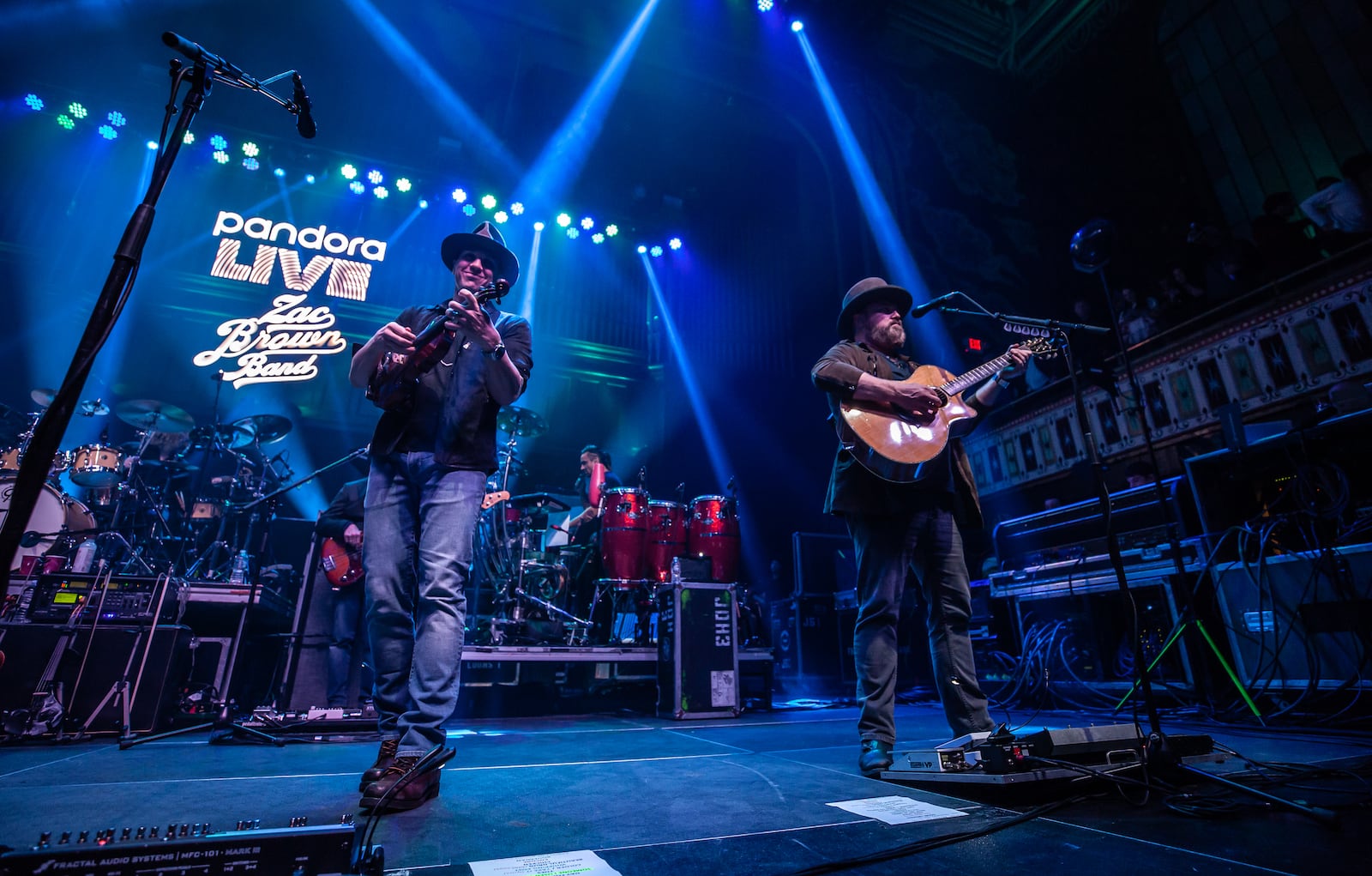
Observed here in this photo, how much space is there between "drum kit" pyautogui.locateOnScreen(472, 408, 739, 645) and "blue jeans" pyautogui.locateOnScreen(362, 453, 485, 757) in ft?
11.8

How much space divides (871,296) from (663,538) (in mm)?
3713

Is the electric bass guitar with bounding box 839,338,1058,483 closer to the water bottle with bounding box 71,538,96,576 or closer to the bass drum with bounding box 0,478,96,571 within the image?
the water bottle with bounding box 71,538,96,576

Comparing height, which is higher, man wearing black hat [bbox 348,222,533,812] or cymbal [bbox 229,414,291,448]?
cymbal [bbox 229,414,291,448]

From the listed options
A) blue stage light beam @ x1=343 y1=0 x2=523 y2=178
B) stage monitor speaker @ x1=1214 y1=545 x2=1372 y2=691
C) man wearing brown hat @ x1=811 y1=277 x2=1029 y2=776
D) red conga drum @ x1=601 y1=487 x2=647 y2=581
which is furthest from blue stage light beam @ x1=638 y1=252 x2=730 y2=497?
man wearing brown hat @ x1=811 y1=277 x2=1029 y2=776

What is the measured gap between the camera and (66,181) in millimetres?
8023

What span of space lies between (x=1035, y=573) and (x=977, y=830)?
437 centimetres

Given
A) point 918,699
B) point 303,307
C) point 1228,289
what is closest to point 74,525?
point 303,307

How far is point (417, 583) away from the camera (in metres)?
2.17

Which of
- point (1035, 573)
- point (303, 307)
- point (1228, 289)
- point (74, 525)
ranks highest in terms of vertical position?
point (303, 307)

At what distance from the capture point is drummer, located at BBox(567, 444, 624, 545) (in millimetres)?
6613

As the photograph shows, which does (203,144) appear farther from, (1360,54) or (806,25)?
(1360,54)

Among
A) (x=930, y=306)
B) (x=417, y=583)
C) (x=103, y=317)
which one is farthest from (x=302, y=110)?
(x=930, y=306)

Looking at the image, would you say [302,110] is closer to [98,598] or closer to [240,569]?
[98,598]

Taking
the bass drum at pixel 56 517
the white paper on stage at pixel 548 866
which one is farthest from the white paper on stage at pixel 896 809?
the bass drum at pixel 56 517
